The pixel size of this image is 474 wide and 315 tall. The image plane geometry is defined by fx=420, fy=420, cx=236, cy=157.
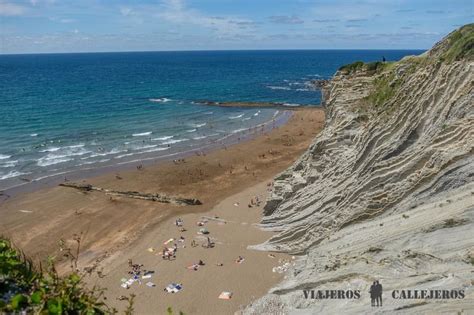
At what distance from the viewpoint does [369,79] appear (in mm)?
28062

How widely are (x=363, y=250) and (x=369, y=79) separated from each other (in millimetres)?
14849

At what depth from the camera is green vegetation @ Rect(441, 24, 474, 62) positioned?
65.9 feet

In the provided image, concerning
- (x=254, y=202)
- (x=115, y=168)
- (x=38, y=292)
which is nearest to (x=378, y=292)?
(x=38, y=292)

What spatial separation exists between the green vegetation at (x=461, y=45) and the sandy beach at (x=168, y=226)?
1396 cm

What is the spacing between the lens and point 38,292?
552cm

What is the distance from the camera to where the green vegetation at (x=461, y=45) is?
65.9 feet

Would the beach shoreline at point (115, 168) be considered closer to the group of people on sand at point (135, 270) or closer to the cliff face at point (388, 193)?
the group of people on sand at point (135, 270)

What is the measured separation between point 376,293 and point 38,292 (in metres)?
10.5

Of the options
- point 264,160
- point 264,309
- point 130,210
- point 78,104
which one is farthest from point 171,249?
point 78,104

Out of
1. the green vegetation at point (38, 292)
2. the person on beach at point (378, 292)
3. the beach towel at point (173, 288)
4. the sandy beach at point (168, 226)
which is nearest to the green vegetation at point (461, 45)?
the person on beach at point (378, 292)

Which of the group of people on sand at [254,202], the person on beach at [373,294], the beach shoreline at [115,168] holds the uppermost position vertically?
the person on beach at [373,294]

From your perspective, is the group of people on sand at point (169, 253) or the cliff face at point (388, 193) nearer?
the cliff face at point (388, 193)

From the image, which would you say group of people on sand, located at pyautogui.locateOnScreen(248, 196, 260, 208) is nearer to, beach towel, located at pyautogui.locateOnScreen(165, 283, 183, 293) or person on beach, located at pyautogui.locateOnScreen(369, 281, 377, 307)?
beach towel, located at pyautogui.locateOnScreen(165, 283, 183, 293)

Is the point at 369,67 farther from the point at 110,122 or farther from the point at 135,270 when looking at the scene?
the point at 110,122
